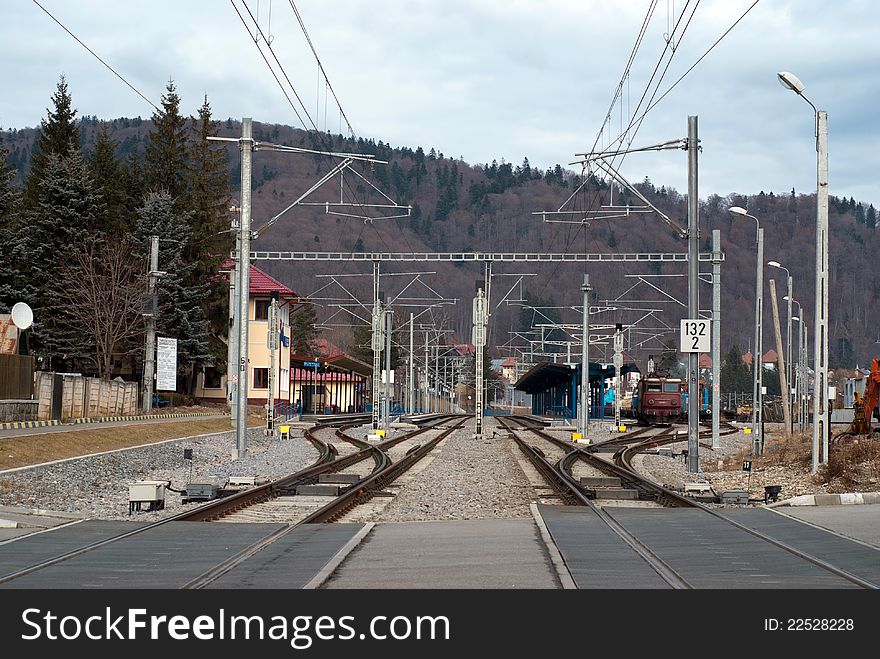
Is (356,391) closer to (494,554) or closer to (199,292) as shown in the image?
(199,292)

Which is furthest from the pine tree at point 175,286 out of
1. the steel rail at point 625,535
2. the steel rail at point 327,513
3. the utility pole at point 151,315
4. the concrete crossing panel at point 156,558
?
the concrete crossing panel at point 156,558

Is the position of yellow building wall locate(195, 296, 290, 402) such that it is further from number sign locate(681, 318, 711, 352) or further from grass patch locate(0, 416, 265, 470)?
number sign locate(681, 318, 711, 352)

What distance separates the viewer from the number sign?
26.6 meters

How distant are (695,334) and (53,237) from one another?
162ft

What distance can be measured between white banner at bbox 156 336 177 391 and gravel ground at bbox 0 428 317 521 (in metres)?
7.82

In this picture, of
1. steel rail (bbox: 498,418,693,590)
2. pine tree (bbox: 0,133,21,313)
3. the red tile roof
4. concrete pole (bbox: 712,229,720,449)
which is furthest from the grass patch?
the red tile roof

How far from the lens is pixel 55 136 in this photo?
7500 cm

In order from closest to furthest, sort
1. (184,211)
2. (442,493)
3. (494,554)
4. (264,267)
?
(494,554)
(442,493)
(184,211)
(264,267)

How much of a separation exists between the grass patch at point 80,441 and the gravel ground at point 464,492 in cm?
829

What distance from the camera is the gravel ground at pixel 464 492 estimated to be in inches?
680
